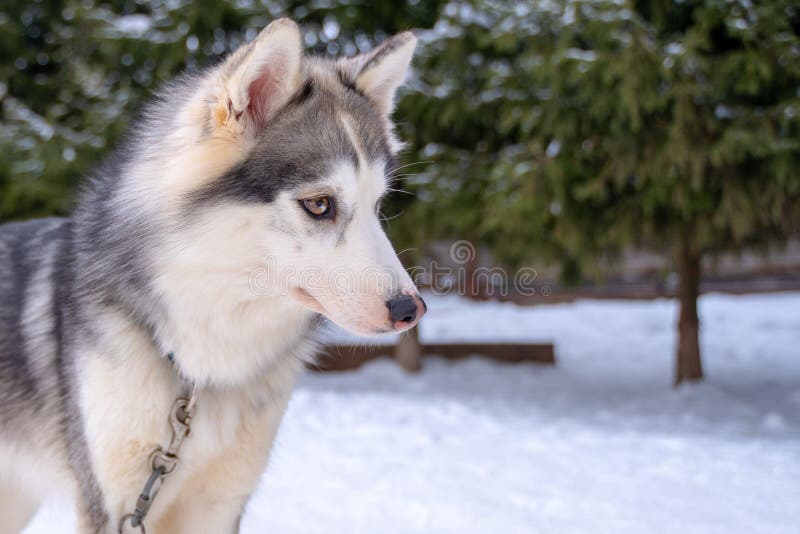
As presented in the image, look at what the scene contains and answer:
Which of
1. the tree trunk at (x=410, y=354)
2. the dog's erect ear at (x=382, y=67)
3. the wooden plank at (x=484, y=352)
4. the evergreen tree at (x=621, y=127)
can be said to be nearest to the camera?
the dog's erect ear at (x=382, y=67)

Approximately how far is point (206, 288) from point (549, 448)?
10.0ft

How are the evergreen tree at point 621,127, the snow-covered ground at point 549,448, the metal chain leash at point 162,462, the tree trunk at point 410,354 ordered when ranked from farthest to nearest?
the tree trunk at point 410,354 → the evergreen tree at point 621,127 → the snow-covered ground at point 549,448 → the metal chain leash at point 162,462

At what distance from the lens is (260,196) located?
1.74 meters

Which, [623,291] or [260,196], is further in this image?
[623,291]

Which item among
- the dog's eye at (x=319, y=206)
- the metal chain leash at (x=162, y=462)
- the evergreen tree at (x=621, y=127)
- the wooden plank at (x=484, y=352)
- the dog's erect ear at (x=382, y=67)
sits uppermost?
the dog's erect ear at (x=382, y=67)

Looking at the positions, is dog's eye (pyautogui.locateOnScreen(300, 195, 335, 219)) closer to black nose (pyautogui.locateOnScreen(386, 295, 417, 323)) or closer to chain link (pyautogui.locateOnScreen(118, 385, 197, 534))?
black nose (pyautogui.locateOnScreen(386, 295, 417, 323))

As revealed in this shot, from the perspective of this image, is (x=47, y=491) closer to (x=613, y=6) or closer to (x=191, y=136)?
(x=191, y=136)

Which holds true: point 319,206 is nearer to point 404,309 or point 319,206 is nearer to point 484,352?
point 404,309

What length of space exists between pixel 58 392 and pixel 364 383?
4.66 meters

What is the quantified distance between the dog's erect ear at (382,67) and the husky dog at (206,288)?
0.01 metres

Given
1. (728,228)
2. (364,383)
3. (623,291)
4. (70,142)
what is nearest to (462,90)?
(728,228)

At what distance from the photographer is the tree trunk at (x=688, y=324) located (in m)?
5.80

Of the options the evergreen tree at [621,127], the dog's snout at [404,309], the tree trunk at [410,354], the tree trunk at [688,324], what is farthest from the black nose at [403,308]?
the tree trunk at [410,354]

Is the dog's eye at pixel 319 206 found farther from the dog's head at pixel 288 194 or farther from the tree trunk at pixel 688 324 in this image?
the tree trunk at pixel 688 324
